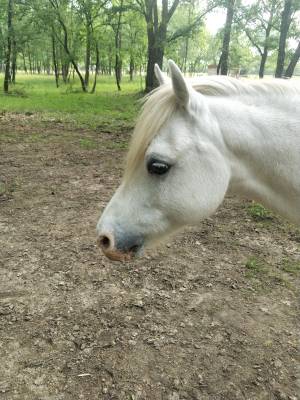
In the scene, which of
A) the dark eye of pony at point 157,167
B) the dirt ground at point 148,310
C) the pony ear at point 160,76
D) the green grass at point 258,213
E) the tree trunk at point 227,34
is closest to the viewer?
the dark eye of pony at point 157,167

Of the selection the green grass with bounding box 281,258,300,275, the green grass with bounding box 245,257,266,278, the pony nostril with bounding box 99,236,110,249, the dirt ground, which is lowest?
the dirt ground

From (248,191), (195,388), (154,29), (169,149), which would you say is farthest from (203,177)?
(154,29)

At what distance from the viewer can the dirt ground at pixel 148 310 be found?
97.0 inches

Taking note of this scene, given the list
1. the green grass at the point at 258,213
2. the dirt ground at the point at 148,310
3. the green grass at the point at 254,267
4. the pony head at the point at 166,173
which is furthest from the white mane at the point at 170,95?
the green grass at the point at 258,213

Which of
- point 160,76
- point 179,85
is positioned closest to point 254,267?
point 160,76

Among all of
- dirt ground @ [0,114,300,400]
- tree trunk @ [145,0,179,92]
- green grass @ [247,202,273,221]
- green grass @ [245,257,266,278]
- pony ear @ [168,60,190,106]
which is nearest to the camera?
pony ear @ [168,60,190,106]

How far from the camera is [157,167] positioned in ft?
5.68

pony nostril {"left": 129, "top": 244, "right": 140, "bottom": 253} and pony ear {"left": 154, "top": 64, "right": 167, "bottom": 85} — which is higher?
pony ear {"left": 154, "top": 64, "right": 167, "bottom": 85}

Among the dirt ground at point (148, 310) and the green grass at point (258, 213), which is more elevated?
the green grass at point (258, 213)

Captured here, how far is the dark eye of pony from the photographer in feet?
5.64

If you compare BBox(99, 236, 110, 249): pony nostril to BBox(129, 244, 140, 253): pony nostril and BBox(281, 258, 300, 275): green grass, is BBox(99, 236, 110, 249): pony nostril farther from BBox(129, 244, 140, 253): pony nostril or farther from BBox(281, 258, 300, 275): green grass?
BBox(281, 258, 300, 275): green grass

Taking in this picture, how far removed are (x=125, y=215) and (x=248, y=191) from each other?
0.76m

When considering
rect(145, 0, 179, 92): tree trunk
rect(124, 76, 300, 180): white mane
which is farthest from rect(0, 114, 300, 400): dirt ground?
rect(145, 0, 179, 92): tree trunk

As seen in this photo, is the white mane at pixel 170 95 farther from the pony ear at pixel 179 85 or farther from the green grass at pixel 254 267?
the green grass at pixel 254 267
